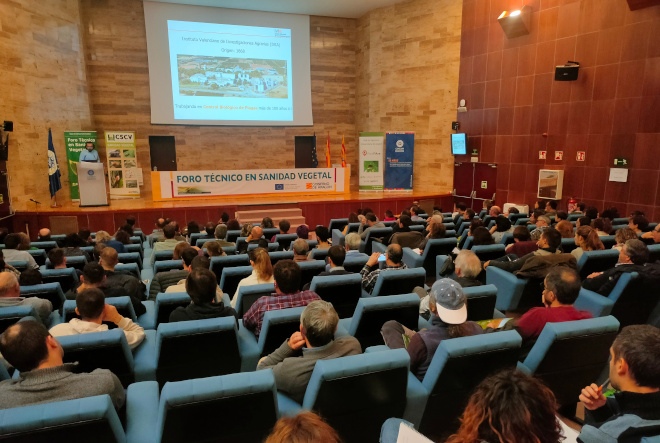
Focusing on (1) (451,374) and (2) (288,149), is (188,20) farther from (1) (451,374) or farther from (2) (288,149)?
(1) (451,374)

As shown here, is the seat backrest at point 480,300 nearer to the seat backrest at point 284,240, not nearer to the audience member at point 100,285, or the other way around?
the audience member at point 100,285

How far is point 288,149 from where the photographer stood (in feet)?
48.6

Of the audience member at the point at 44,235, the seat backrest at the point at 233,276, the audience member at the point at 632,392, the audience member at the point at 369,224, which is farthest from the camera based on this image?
the audience member at the point at 369,224

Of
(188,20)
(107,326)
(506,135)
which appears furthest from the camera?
(188,20)

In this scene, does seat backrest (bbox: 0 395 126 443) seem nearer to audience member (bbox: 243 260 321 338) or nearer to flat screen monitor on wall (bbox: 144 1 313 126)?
audience member (bbox: 243 260 321 338)

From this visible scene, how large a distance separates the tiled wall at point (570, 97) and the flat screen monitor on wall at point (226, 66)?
5.38m

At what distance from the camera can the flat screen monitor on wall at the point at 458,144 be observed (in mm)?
12016

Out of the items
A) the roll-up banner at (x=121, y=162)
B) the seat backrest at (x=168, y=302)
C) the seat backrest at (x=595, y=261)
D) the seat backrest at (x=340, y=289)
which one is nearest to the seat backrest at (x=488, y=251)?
the seat backrest at (x=595, y=261)

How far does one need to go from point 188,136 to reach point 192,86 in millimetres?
1527

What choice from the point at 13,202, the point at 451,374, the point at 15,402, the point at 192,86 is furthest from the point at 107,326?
the point at 192,86

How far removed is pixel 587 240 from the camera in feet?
15.2

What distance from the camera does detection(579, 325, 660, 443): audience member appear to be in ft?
5.18

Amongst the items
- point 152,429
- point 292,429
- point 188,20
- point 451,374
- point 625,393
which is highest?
point 188,20

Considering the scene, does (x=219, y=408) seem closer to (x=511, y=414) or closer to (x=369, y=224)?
(x=511, y=414)
